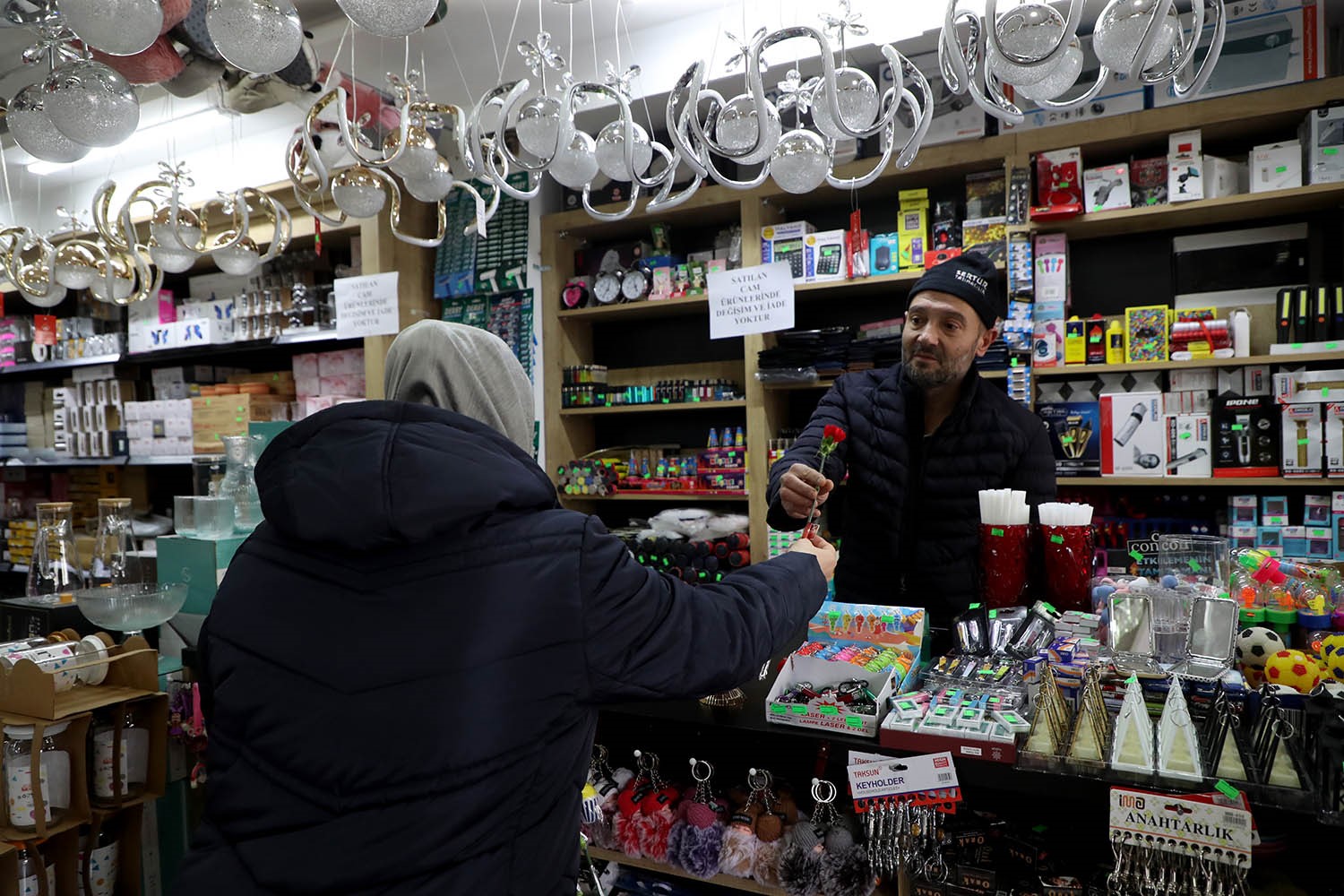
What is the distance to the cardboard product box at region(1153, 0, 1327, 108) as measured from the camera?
2.92 metres

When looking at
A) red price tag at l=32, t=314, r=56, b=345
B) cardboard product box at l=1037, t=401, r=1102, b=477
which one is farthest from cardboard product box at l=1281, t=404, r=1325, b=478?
red price tag at l=32, t=314, r=56, b=345

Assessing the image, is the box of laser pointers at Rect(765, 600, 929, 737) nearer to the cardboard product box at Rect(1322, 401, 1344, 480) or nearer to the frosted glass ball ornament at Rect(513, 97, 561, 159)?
the frosted glass ball ornament at Rect(513, 97, 561, 159)

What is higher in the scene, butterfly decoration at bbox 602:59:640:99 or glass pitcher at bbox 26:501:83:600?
butterfly decoration at bbox 602:59:640:99

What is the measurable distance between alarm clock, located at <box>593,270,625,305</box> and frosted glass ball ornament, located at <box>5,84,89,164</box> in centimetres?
265

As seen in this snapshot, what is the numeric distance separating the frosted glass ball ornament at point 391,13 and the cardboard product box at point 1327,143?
9.95 ft

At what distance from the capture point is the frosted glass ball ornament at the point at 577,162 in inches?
75.4

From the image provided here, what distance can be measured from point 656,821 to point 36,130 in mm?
1746

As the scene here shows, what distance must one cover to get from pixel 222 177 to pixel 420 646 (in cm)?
464

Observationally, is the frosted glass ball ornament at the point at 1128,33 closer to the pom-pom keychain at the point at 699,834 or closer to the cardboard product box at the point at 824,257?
the pom-pom keychain at the point at 699,834

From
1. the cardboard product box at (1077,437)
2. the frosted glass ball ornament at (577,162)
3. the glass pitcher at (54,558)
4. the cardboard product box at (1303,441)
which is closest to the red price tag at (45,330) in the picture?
the glass pitcher at (54,558)

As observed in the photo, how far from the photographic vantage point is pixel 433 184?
2.14m

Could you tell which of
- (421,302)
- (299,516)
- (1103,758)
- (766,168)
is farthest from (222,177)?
(1103,758)

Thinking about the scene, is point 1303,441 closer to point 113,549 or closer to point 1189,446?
Answer: point 1189,446

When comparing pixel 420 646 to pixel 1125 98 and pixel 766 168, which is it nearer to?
pixel 766 168
